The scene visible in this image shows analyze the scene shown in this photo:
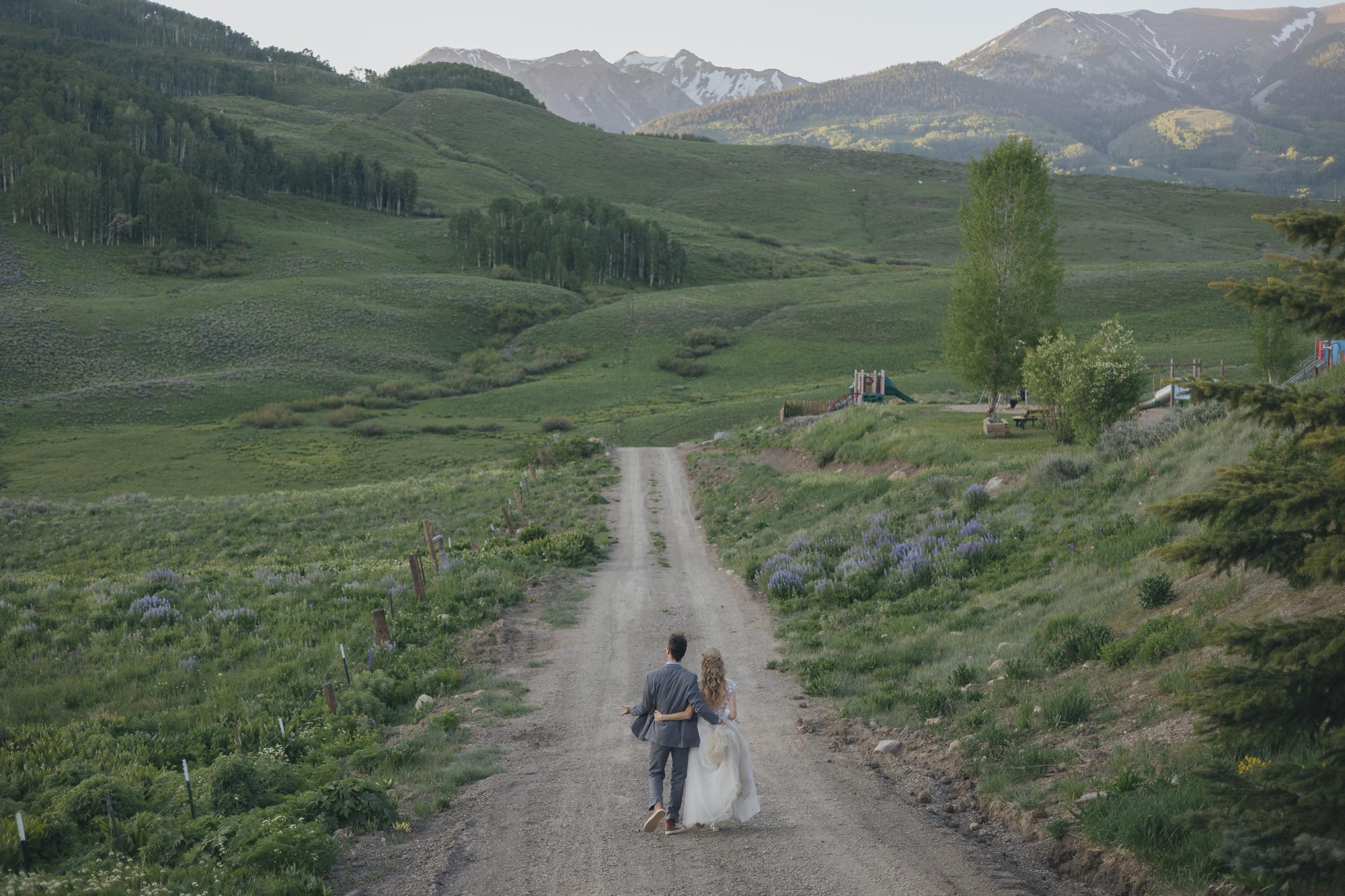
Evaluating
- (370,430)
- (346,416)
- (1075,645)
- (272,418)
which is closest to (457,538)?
(1075,645)

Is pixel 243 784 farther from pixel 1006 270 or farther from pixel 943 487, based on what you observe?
pixel 1006 270

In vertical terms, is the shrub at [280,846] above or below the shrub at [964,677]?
below

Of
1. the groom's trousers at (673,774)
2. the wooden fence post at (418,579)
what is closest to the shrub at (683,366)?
the wooden fence post at (418,579)

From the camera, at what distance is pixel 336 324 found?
108125mm

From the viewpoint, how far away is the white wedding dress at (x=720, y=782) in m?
9.57

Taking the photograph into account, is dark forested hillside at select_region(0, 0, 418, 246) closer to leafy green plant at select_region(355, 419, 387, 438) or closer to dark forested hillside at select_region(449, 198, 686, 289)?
dark forested hillside at select_region(449, 198, 686, 289)

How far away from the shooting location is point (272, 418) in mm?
77812

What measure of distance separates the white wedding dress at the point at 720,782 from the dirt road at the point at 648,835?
0.74 ft

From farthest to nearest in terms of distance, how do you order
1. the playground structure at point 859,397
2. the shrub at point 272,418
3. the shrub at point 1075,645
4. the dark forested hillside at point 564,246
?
the dark forested hillside at point 564,246
the shrub at point 272,418
the playground structure at point 859,397
the shrub at point 1075,645

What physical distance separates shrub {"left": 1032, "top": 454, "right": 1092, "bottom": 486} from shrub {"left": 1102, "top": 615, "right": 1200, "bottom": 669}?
9.02 meters

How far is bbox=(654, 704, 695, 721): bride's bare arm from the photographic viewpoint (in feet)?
32.0

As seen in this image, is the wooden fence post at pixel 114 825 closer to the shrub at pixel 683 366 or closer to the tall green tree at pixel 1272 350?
the tall green tree at pixel 1272 350

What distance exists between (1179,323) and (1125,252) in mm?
87457

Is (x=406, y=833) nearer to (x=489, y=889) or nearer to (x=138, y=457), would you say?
(x=489, y=889)
